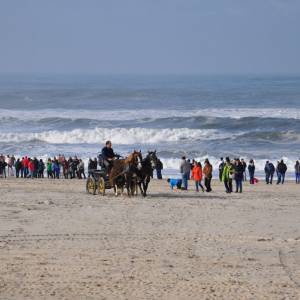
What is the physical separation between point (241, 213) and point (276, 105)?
2350 inches

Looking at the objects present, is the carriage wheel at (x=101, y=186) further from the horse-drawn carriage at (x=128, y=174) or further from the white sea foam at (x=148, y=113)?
the white sea foam at (x=148, y=113)

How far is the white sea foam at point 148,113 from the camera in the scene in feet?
210

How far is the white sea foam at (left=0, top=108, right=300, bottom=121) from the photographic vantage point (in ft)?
A: 210

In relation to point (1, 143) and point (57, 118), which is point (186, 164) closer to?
point (1, 143)

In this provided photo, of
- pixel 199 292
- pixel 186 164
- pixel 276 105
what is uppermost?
pixel 276 105

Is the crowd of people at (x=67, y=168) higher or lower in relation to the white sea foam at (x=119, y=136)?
lower

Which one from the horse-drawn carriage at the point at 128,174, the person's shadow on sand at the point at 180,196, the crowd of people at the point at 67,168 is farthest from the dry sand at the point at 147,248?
the crowd of people at the point at 67,168

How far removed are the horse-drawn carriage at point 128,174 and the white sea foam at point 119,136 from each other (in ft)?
87.8

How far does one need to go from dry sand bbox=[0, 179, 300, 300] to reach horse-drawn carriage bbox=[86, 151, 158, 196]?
49cm

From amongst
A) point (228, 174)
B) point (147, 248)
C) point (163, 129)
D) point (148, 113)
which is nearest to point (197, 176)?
point (228, 174)

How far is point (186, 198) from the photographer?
70.8 ft

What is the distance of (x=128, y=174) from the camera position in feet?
68.4

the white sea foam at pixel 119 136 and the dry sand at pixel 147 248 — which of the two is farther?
the white sea foam at pixel 119 136

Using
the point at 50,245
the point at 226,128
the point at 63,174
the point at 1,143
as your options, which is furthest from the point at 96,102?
the point at 50,245
